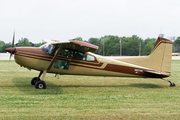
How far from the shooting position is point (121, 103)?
815cm

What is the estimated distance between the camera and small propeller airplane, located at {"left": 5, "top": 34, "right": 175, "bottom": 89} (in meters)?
11.4

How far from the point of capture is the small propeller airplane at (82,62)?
11.4m

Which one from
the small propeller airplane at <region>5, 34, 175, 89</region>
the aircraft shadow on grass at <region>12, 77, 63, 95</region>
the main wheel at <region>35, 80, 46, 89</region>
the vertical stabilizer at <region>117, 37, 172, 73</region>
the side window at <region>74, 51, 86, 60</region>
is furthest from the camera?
the vertical stabilizer at <region>117, 37, 172, 73</region>

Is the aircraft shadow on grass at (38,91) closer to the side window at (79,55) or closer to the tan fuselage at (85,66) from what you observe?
the tan fuselage at (85,66)

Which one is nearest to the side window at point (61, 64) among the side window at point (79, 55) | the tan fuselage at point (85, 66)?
the tan fuselage at point (85, 66)

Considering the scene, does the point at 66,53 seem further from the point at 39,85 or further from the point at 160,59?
the point at 160,59

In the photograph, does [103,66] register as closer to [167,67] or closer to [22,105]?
[167,67]

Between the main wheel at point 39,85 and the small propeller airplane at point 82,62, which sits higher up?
the small propeller airplane at point 82,62

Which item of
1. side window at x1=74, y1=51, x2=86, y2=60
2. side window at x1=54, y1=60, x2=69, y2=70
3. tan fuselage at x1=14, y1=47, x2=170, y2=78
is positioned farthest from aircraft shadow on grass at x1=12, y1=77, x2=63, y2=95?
side window at x1=74, y1=51, x2=86, y2=60

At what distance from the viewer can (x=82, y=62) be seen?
39.7 ft

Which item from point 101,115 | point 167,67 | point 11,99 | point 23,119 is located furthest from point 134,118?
point 167,67

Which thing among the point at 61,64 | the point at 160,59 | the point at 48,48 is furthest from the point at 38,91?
the point at 160,59

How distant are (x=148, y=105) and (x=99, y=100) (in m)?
1.94

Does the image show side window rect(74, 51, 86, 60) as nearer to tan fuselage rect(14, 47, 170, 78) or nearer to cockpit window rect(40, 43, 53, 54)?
tan fuselage rect(14, 47, 170, 78)
